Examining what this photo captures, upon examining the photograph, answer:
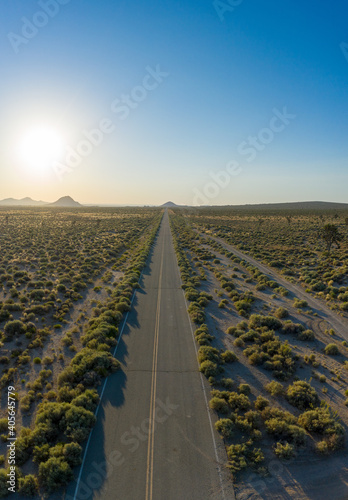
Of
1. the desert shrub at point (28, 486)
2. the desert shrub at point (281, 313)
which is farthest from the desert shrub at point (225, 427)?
the desert shrub at point (281, 313)

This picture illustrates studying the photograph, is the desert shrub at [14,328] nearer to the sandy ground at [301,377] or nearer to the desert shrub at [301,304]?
the sandy ground at [301,377]

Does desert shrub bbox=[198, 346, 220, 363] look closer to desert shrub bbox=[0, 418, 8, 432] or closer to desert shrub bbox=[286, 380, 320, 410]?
desert shrub bbox=[286, 380, 320, 410]

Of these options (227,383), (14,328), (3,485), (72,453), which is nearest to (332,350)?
(227,383)

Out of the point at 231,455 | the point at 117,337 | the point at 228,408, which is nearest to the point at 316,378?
the point at 228,408

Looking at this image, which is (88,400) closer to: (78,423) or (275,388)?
(78,423)

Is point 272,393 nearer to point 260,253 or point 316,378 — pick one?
point 316,378
